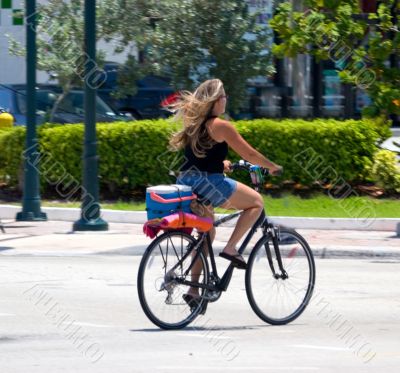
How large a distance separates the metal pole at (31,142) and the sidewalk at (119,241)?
0.25 m

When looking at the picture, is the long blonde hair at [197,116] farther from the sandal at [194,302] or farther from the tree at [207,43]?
the tree at [207,43]

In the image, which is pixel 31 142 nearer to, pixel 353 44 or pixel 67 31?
pixel 67 31

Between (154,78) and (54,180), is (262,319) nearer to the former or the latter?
(54,180)

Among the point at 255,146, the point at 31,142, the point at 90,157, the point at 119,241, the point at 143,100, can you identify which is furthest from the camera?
the point at 143,100

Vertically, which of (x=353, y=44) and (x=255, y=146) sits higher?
(x=353, y=44)

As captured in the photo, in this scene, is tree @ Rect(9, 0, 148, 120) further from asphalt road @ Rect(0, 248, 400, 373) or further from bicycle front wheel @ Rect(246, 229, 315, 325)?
bicycle front wheel @ Rect(246, 229, 315, 325)

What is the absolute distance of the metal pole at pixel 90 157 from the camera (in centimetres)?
1427

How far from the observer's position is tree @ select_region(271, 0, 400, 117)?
14344mm

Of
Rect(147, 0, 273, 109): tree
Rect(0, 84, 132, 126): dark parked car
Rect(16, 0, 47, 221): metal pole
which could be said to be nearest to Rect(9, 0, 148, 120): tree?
Rect(147, 0, 273, 109): tree

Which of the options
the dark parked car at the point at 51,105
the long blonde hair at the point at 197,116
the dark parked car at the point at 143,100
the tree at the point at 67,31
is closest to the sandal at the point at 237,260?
the long blonde hair at the point at 197,116

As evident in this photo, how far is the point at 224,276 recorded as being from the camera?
848 cm

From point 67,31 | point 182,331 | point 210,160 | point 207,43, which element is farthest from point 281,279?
point 207,43

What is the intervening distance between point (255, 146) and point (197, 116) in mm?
8158

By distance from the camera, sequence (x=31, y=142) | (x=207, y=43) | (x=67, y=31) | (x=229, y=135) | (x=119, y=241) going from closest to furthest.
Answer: (x=229, y=135) → (x=119, y=241) → (x=31, y=142) → (x=67, y=31) → (x=207, y=43)
